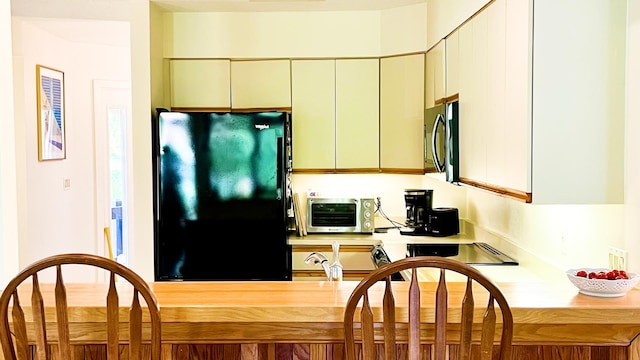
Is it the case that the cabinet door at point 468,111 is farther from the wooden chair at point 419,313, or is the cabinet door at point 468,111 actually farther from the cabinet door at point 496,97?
the wooden chair at point 419,313

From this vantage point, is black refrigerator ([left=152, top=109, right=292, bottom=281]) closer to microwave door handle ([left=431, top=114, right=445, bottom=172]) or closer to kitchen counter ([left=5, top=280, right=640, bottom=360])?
microwave door handle ([left=431, top=114, right=445, bottom=172])

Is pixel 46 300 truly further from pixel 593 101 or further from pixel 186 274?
pixel 186 274

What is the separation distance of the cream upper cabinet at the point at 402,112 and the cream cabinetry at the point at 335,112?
0.21ft

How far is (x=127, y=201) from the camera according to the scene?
A: 6.22 metres

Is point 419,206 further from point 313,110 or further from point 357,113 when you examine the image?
point 313,110

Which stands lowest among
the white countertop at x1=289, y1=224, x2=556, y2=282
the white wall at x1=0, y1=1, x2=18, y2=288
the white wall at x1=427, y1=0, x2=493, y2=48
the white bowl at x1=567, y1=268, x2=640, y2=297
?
the white countertop at x1=289, y1=224, x2=556, y2=282

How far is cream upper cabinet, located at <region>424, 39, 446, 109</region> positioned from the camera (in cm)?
369

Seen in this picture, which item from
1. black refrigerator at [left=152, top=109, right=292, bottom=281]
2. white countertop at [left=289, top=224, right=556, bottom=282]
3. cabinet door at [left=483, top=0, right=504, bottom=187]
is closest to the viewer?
cabinet door at [left=483, top=0, right=504, bottom=187]

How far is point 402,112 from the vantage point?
4312 millimetres

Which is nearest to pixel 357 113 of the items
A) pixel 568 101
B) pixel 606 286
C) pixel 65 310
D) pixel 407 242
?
pixel 407 242

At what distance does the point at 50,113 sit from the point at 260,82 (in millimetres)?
1733

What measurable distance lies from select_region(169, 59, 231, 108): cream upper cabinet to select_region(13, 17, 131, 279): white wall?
69cm

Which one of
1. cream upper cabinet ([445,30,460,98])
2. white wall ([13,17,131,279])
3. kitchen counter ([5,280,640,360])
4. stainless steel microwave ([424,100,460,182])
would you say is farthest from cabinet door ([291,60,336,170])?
kitchen counter ([5,280,640,360])

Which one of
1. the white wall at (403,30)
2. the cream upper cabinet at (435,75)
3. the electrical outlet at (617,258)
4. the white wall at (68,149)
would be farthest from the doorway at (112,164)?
the electrical outlet at (617,258)
